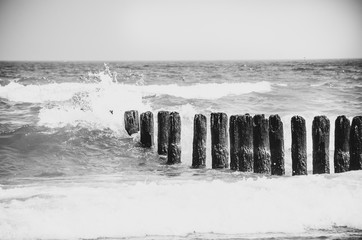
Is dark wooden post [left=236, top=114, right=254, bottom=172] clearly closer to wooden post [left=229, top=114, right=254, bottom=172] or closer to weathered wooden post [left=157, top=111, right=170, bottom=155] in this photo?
wooden post [left=229, top=114, right=254, bottom=172]

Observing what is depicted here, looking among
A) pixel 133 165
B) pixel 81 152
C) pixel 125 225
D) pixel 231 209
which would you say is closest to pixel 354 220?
pixel 231 209

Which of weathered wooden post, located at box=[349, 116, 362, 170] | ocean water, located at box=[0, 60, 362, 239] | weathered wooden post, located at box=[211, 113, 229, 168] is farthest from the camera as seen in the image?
weathered wooden post, located at box=[211, 113, 229, 168]

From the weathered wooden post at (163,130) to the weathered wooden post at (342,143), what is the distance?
2.99 meters

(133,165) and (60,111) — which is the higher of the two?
(60,111)

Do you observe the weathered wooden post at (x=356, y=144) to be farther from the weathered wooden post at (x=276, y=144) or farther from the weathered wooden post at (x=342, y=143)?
the weathered wooden post at (x=276, y=144)

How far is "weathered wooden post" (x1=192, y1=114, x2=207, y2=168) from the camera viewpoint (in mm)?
6812

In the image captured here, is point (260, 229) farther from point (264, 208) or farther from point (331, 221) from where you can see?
point (331, 221)

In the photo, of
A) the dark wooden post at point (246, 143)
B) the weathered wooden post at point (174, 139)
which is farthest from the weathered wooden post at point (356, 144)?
the weathered wooden post at point (174, 139)

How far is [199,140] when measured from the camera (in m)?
6.87

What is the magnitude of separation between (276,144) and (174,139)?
1.91 meters

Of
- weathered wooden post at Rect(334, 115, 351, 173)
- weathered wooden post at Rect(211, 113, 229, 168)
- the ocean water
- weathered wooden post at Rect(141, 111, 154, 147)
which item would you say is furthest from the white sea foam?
weathered wooden post at Rect(141, 111, 154, 147)

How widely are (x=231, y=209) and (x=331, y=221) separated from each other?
0.91 m

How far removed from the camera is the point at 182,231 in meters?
3.36

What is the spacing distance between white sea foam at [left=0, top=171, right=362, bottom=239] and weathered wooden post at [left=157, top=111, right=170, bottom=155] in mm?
2737
